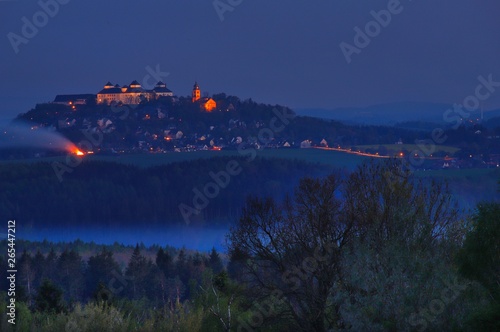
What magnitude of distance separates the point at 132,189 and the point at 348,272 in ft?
265

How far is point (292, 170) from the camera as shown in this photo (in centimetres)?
9681

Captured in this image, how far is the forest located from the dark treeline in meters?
62.3

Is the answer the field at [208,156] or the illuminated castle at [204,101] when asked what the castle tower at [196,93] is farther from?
the field at [208,156]

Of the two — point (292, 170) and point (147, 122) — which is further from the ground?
point (147, 122)

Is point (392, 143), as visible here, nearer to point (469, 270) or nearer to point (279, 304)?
point (279, 304)

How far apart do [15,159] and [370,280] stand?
104 m

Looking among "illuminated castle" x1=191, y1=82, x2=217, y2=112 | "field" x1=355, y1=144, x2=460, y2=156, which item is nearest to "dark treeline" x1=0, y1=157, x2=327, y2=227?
"field" x1=355, y1=144, x2=460, y2=156

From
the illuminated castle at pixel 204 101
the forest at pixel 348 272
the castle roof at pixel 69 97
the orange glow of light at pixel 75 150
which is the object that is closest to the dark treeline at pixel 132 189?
the orange glow of light at pixel 75 150

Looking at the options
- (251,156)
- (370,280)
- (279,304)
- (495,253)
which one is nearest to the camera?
(495,253)

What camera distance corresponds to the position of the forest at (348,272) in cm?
1127

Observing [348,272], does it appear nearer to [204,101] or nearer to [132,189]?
[132,189]

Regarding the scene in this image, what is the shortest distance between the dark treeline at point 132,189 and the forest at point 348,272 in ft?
204

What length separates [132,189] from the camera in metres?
94.7

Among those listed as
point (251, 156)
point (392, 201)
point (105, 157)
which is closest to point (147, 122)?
point (105, 157)
